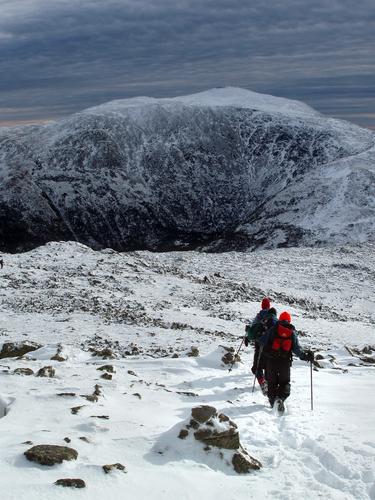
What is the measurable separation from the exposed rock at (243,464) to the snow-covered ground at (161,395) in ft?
0.50

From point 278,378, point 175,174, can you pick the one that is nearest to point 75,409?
point 278,378

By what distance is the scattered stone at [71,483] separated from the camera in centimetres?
616

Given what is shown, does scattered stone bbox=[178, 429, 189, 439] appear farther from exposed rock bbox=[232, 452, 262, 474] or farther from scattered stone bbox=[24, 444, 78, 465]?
scattered stone bbox=[24, 444, 78, 465]

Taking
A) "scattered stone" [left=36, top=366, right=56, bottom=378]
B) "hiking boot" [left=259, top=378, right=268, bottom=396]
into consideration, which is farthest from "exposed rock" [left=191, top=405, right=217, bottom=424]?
"scattered stone" [left=36, top=366, right=56, bottom=378]

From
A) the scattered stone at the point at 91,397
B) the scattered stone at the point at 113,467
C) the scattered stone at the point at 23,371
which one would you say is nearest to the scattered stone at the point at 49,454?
the scattered stone at the point at 113,467

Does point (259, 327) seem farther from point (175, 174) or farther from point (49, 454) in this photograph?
point (175, 174)

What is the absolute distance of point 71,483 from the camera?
20.3 feet

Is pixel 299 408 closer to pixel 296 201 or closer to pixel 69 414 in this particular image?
pixel 69 414

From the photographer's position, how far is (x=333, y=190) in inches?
4628

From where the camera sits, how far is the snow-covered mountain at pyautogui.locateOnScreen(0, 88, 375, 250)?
132500 millimetres

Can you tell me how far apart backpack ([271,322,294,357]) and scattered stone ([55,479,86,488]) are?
5385mm

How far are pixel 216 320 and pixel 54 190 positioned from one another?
5504 inches

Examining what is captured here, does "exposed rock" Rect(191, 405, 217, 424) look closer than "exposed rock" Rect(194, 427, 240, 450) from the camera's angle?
No

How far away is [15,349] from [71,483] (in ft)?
38.1
